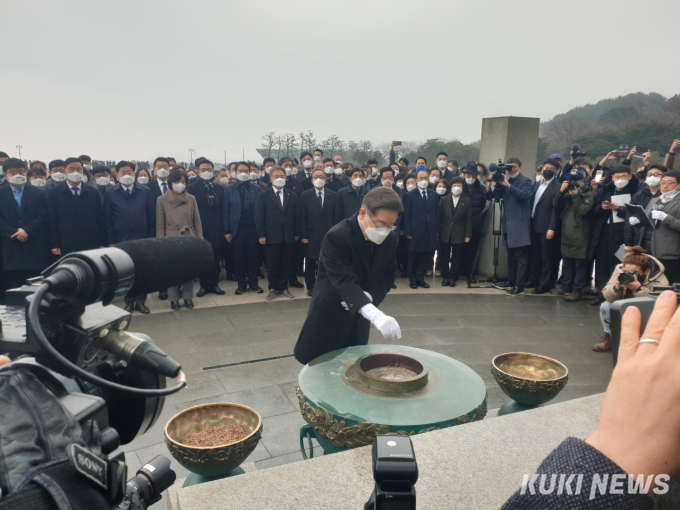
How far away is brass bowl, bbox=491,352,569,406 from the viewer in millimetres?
3129

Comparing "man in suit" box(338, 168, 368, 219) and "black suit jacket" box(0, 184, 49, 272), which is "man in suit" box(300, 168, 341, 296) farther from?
"black suit jacket" box(0, 184, 49, 272)

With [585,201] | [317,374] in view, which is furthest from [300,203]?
[317,374]

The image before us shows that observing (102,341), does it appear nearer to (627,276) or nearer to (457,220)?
Answer: (627,276)

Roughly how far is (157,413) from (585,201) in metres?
7.96

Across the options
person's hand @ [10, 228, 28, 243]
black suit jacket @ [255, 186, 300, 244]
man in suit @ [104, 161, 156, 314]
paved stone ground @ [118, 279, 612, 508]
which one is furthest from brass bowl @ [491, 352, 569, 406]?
person's hand @ [10, 228, 28, 243]

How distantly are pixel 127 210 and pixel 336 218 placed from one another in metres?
3.54

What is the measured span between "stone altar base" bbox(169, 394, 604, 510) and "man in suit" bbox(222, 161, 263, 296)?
20.1ft

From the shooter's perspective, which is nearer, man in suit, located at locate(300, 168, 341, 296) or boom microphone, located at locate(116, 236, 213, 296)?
boom microphone, located at locate(116, 236, 213, 296)

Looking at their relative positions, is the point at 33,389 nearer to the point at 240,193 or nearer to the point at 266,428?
the point at 266,428

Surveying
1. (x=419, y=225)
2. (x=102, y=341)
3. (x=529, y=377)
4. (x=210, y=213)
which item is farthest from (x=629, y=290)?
(x=210, y=213)

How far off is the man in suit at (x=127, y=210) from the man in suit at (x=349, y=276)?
4.39 metres

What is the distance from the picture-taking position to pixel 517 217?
829 cm

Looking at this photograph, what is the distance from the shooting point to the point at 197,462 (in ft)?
8.23

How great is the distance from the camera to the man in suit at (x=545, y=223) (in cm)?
816
